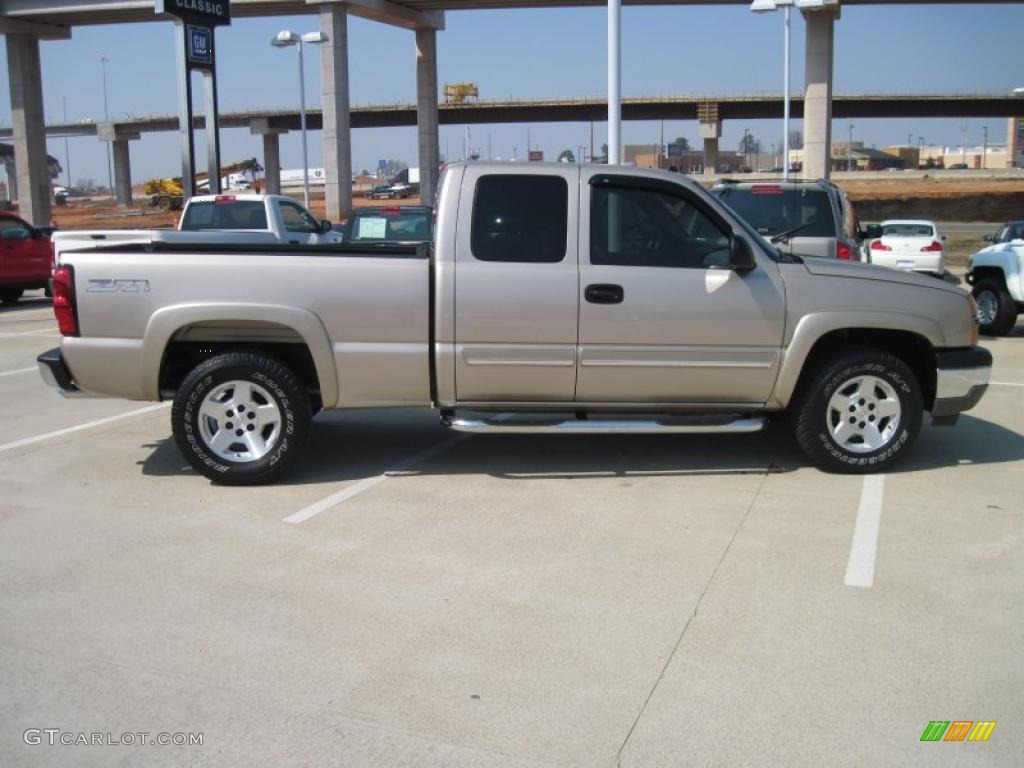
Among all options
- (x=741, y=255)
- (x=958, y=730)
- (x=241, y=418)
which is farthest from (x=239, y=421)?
(x=958, y=730)

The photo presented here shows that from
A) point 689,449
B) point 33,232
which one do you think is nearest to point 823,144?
point 33,232

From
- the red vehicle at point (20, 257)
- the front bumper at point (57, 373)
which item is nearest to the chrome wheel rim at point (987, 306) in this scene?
the front bumper at point (57, 373)

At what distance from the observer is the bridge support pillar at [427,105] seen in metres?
47.7

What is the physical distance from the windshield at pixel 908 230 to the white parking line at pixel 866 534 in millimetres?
Answer: 15962

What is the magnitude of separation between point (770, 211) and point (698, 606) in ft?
25.3

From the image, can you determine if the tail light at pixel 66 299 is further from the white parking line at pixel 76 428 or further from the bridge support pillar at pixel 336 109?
the bridge support pillar at pixel 336 109

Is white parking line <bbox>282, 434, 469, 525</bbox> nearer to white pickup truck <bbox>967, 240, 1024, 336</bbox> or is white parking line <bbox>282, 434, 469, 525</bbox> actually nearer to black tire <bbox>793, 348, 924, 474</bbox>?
black tire <bbox>793, 348, 924, 474</bbox>

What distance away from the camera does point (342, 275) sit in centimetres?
647

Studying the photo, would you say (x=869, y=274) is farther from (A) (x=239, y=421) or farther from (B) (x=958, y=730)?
(A) (x=239, y=421)

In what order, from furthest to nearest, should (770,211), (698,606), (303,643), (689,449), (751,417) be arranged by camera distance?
(770,211) < (689,449) < (751,417) < (698,606) < (303,643)

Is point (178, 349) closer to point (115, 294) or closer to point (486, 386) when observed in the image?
point (115, 294)

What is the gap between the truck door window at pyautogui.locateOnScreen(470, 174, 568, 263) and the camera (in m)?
6.54

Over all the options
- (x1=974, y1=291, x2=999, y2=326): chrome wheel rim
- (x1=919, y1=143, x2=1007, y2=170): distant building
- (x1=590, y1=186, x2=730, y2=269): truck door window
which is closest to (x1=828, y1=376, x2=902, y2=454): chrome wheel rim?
(x1=590, y1=186, x2=730, y2=269): truck door window

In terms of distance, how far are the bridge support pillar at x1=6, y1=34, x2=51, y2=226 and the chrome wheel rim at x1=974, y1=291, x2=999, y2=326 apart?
4319cm
